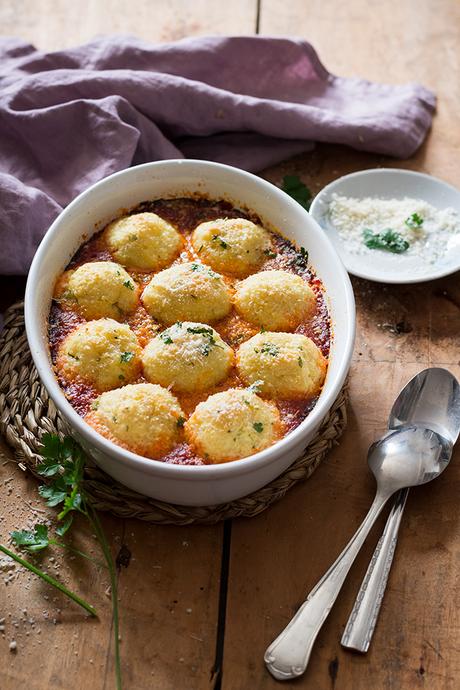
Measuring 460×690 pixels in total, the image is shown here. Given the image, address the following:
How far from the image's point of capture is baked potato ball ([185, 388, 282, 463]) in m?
2.18

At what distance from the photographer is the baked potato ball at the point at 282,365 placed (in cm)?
233

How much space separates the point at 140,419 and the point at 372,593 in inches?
29.9

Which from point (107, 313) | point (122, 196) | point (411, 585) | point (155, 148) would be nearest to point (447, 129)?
point (155, 148)

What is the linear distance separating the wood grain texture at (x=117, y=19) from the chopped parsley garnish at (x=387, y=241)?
1285 mm

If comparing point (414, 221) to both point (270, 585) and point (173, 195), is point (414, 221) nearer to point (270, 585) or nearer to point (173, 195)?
point (173, 195)

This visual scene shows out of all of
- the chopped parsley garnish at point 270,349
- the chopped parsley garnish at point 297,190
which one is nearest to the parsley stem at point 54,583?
the chopped parsley garnish at point 270,349

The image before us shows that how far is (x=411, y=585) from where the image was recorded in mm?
2275

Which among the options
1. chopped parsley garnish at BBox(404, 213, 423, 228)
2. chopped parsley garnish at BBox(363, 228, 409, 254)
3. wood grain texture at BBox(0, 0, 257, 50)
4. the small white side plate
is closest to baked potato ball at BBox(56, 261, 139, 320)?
the small white side plate

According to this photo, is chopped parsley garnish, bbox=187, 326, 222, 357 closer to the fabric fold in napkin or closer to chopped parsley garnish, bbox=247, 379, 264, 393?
chopped parsley garnish, bbox=247, 379, 264, 393

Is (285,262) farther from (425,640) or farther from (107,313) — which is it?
(425,640)

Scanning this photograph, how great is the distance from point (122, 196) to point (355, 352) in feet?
3.03

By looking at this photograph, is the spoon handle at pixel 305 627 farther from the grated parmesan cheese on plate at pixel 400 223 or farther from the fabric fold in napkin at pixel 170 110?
the fabric fold in napkin at pixel 170 110

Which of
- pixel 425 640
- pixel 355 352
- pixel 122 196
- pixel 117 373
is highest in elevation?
pixel 122 196

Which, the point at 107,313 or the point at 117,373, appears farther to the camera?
the point at 107,313
